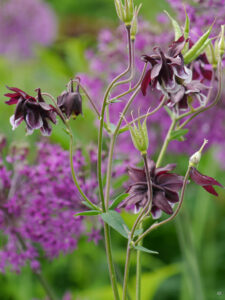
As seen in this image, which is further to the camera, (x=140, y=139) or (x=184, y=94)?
(x=184, y=94)

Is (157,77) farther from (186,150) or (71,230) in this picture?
(186,150)

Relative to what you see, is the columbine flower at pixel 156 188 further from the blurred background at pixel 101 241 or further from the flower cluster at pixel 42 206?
the blurred background at pixel 101 241

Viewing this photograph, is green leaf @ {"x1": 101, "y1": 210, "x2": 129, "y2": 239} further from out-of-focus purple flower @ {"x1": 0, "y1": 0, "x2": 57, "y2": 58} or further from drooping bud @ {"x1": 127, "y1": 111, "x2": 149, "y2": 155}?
out-of-focus purple flower @ {"x1": 0, "y1": 0, "x2": 57, "y2": 58}

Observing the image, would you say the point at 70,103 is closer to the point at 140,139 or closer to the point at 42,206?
the point at 140,139

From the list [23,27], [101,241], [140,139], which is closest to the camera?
[140,139]

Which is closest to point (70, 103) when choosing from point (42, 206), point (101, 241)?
point (42, 206)

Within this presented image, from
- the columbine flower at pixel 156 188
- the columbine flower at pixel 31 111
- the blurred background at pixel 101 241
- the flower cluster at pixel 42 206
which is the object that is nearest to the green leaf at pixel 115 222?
the columbine flower at pixel 156 188
